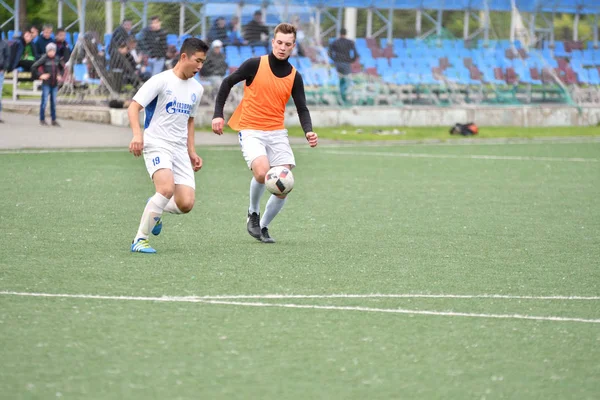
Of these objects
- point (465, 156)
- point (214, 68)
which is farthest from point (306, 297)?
point (214, 68)

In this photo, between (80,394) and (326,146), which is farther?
(326,146)

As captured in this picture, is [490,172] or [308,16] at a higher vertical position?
[308,16]

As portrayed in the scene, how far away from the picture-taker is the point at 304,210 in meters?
12.0

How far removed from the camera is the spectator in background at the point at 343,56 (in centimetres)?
2683

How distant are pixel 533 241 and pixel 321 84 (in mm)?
16873

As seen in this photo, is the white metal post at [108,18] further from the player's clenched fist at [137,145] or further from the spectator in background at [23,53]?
the player's clenched fist at [137,145]

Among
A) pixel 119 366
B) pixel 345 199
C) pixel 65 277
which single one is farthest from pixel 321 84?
pixel 119 366

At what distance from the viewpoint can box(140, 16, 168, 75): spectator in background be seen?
2392 cm

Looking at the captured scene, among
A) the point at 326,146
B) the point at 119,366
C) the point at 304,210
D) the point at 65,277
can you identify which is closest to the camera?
the point at 119,366

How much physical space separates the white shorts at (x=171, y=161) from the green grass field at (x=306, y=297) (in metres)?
0.56

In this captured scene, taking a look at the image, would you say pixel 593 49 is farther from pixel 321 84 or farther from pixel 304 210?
pixel 304 210

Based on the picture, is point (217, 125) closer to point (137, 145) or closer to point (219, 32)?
point (137, 145)

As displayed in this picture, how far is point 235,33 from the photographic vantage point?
2617 centimetres

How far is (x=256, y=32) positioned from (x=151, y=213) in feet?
58.8
